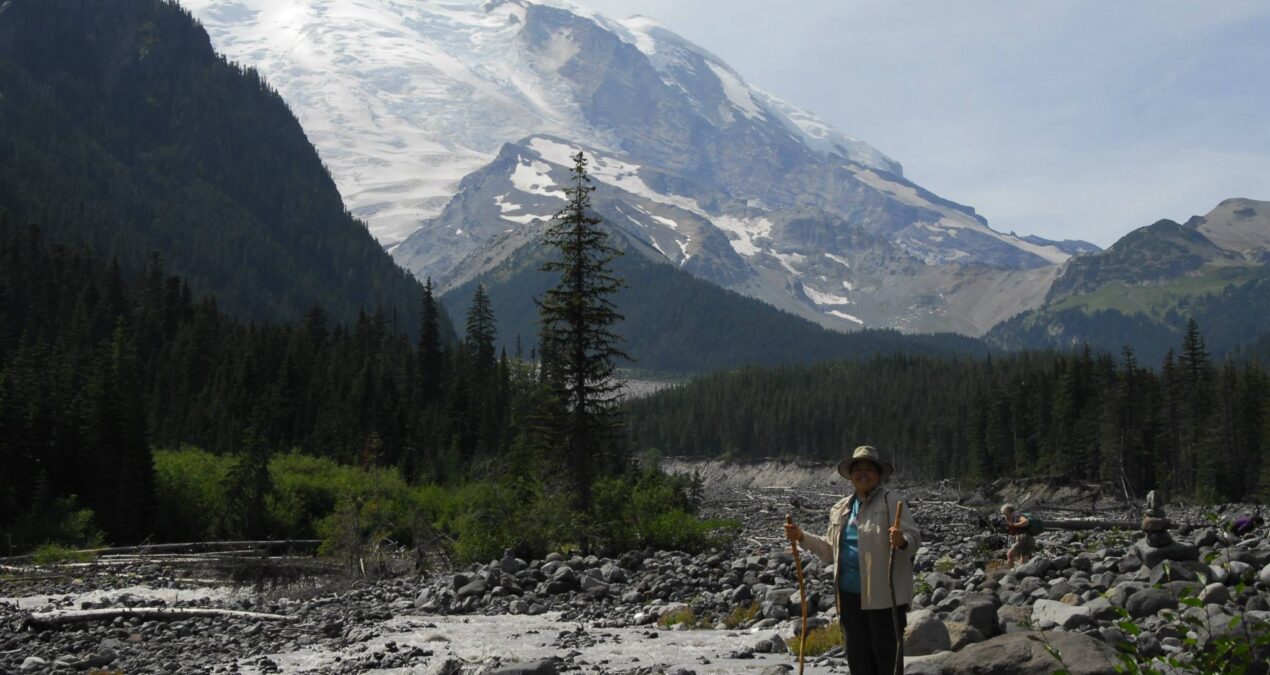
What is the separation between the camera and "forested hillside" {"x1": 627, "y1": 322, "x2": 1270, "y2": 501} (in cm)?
8931

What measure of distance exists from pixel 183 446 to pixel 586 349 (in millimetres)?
47229

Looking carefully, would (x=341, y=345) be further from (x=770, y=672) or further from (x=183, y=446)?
(x=770, y=672)

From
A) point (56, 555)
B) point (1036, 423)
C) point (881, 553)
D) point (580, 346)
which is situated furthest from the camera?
point (1036, 423)

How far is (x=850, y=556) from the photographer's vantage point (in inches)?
428

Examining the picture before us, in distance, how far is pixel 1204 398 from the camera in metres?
95.5

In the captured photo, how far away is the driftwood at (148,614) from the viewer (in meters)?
23.6

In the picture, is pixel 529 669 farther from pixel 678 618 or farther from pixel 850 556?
pixel 678 618

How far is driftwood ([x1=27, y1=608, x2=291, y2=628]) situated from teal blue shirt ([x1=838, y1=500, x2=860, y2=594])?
16.2 metres

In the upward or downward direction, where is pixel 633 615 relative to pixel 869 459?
downward

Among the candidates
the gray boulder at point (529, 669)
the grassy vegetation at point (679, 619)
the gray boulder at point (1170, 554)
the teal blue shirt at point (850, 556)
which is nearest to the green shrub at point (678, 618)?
the grassy vegetation at point (679, 619)

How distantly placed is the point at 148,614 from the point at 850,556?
63.8 feet

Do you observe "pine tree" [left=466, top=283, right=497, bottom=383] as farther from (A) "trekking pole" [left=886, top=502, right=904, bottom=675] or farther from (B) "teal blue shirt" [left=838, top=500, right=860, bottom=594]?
(A) "trekking pole" [left=886, top=502, right=904, bottom=675]

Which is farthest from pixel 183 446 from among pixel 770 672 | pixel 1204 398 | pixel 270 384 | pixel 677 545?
pixel 1204 398

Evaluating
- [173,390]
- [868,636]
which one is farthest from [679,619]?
[173,390]
